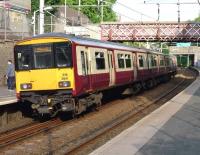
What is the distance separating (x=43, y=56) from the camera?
1712 centimetres

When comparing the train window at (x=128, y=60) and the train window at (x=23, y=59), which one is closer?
the train window at (x=23, y=59)

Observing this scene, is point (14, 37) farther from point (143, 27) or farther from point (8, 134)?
point (143, 27)

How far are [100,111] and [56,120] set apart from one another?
2.92 m

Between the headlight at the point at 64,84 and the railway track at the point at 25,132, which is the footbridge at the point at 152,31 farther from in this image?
the headlight at the point at 64,84

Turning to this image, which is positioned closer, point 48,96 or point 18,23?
point 48,96

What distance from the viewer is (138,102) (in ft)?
81.6

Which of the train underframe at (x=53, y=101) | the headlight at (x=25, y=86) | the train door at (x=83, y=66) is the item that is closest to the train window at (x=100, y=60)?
the train door at (x=83, y=66)

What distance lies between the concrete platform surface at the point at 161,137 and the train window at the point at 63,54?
10.7ft

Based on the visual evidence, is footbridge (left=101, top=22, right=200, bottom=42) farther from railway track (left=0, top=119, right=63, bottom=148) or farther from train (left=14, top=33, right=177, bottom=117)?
railway track (left=0, top=119, right=63, bottom=148)

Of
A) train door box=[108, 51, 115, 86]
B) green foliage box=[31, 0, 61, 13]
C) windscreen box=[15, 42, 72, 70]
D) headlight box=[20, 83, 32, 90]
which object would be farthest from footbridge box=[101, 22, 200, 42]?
headlight box=[20, 83, 32, 90]

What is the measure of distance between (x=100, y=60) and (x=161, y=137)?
7631 mm

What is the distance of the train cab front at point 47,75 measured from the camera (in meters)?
16.6

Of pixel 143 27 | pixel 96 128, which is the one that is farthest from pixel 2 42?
pixel 143 27

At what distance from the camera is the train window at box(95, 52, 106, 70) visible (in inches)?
756
